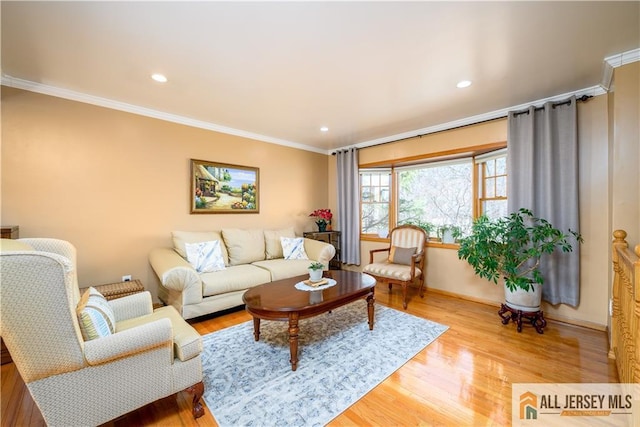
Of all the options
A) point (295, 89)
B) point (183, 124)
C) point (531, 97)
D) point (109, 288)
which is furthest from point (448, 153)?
point (109, 288)

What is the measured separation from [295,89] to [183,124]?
1810 mm

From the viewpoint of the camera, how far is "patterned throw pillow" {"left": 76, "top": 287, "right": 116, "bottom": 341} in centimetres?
135

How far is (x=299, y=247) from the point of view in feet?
13.5

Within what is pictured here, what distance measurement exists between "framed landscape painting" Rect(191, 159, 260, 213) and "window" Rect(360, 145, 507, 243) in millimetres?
2054

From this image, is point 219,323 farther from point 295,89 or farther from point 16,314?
point 295,89

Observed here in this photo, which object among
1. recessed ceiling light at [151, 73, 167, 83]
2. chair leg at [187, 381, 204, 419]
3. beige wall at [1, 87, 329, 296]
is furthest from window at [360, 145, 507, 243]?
chair leg at [187, 381, 204, 419]

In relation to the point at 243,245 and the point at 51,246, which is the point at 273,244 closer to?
the point at 243,245

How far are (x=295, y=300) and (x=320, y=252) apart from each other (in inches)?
71.1

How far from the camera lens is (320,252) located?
404cm

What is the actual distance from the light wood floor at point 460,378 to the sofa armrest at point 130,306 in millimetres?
626

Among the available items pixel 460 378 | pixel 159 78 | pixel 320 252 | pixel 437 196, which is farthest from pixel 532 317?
pixel 159 78

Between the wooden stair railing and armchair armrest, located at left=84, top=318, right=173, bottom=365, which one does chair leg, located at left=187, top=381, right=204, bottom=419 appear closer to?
armchair armrest, located at left=84, top=318, right=173, bottom=365

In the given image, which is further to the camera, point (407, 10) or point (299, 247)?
point (299, 247)

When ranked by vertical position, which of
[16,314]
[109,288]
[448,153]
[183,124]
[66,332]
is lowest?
[109,288]
